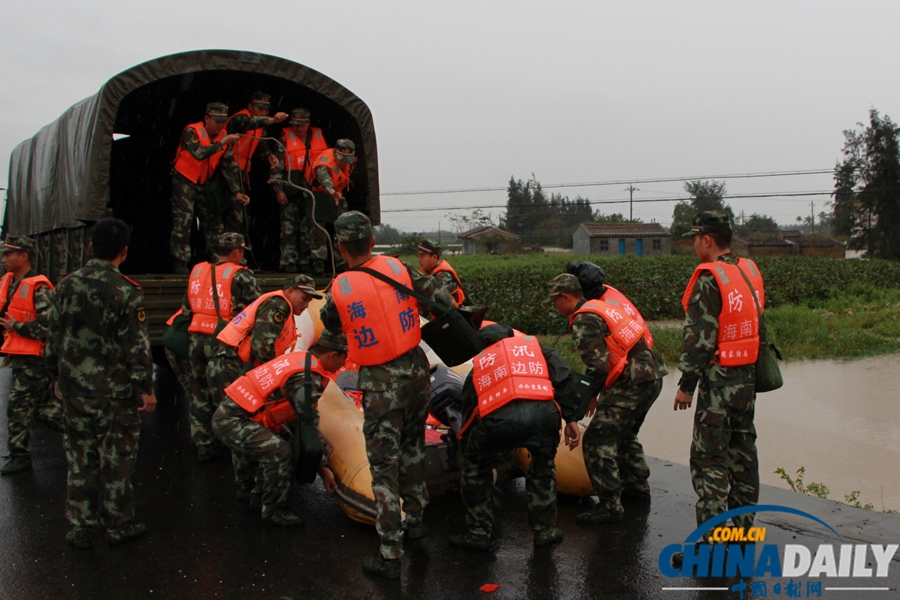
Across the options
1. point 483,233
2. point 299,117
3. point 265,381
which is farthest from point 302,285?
point 483,233

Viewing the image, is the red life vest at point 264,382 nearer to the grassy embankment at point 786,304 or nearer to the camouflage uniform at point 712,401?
the camouflage uniform at point 712,401

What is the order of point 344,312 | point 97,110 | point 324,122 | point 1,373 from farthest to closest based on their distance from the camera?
point 1,373 → point 324,122 → point 97,110 → point 344,312

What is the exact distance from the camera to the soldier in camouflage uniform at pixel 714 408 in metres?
3.84

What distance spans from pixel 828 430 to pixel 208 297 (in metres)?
6.49

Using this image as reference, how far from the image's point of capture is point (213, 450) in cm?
605

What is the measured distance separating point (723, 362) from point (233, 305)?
12.5 feet

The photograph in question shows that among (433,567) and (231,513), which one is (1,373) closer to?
(231,513)

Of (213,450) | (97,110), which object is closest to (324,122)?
(97,110)

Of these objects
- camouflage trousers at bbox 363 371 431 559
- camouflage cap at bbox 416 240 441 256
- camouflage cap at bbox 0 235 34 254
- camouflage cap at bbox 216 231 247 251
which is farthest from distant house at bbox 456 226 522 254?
camouflage trousers at bbox 363 371 431 559

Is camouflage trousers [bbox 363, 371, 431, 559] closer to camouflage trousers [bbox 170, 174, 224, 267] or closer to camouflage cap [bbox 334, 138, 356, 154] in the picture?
camouflage cap [bbox 334, 138, 356, 154]

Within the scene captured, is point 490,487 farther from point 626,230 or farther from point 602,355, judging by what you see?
point 626,230

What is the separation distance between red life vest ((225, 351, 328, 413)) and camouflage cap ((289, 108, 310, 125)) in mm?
4201

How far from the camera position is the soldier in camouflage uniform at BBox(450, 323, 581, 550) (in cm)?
384

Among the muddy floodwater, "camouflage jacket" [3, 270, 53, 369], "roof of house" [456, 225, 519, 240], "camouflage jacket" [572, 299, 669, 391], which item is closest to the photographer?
"camouflage jacket" [572, 299, 669, 391]
